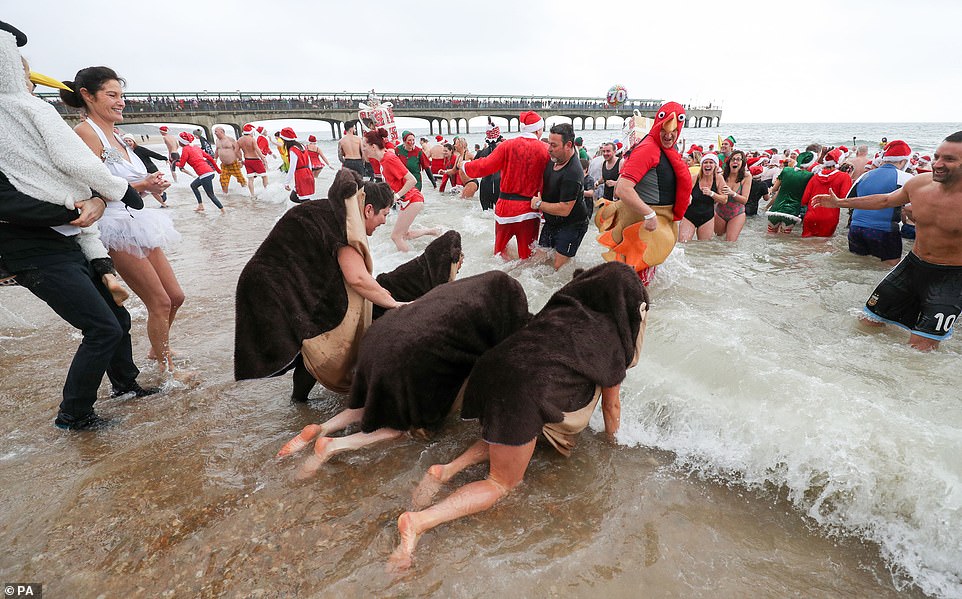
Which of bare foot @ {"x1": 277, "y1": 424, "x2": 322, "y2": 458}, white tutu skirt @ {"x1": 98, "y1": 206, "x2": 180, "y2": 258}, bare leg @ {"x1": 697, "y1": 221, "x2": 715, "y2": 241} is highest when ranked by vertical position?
white tutu skirt @ {"x1": 98, "y1": 206, "x2": 180, "y2": 258}

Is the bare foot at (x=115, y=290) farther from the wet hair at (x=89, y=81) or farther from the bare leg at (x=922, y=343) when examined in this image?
the bare leg at (x=922, y=343)

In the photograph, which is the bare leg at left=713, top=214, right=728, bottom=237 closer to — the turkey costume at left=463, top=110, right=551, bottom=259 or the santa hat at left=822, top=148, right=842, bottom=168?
the santa hat at left=822, top=148, right=842, bottom=168

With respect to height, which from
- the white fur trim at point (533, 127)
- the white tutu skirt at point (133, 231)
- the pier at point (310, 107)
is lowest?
the white tutu skirt at point (133, 231)

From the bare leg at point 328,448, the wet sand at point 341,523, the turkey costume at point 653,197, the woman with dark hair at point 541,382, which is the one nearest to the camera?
the wet sand at point 341,523

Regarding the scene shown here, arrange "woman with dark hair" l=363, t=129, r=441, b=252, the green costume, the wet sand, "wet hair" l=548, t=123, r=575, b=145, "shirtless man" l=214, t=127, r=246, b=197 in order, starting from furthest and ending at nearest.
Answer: "shirtless man" l=214, t=127, r=246, b=197, the green costume, "woman with dark hair" l=363, t=129, r=441, b=252, "wet hair" l=548, t=123, r=575, b=145, the wet sand

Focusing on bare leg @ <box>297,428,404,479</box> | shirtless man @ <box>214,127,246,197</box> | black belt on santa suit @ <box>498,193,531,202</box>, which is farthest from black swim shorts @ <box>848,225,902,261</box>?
shirtless man @ <box>214,127,246,197</box>

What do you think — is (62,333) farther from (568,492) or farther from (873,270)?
(873,270)

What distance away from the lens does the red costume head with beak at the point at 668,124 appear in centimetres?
346

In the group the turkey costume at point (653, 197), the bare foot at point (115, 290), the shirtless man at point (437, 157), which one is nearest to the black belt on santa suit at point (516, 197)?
the turkey costume at point (653, 197)

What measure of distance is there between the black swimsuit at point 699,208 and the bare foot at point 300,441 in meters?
5.77

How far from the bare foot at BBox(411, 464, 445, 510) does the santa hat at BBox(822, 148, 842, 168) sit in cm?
912

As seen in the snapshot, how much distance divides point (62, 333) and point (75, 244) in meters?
2.54

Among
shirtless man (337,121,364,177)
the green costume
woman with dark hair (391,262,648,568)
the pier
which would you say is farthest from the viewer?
the pier

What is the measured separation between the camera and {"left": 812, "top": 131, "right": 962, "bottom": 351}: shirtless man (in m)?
2.82
